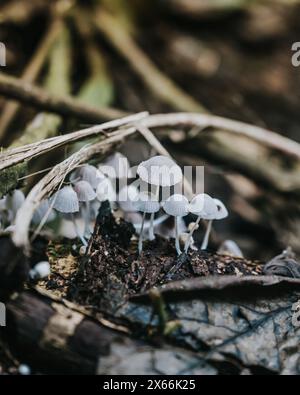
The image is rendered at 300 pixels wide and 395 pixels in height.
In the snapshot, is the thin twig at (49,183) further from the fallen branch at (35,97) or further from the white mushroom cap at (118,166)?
the fallen branch at (35,97)

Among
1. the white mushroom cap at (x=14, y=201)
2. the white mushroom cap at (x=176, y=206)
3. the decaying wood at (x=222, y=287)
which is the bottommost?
the decaying wood at (x=222, y=287)

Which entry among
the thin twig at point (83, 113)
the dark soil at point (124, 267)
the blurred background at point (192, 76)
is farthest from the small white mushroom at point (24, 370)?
the thin twig at point (83, 113)

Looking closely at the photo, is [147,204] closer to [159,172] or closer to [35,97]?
[159,172]

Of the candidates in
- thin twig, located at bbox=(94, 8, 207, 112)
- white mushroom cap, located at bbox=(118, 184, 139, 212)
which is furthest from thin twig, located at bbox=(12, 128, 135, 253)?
thin twig, located at bbox=(94, 8, 207, 112)

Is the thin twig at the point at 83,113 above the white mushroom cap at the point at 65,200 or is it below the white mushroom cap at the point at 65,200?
above

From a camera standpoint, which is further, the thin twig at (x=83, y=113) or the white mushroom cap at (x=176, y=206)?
the thin twig at (x=83, y=113)
